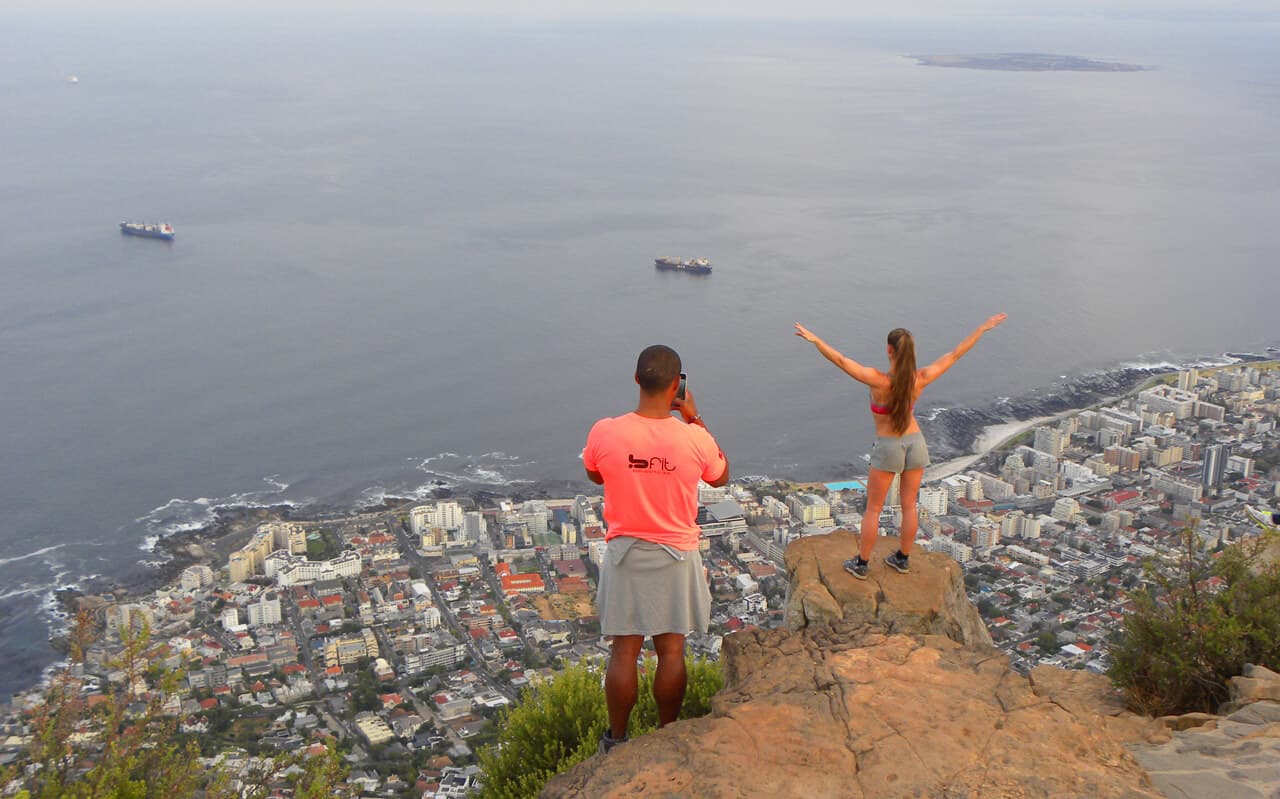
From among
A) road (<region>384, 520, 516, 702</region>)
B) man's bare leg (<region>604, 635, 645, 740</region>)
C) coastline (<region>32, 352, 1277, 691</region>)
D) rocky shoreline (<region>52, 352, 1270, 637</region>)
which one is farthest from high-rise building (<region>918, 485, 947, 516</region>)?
man's bare leg (<region>604, 635, 645, 740</region>)

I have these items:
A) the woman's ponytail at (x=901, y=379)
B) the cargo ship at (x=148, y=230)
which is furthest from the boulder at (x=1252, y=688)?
the cargo ship at (x=148, y=230)

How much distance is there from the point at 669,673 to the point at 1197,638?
2.33 metres

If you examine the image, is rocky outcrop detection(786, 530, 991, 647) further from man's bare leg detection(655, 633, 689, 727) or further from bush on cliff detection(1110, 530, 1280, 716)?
man's bare leg detection(655, 633, 689, 727)

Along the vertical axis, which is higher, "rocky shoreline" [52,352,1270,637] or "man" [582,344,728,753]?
"man" [582,344,728,753]

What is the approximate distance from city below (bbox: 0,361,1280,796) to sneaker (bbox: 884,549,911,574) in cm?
683

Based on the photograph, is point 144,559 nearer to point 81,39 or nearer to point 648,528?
point 648,528

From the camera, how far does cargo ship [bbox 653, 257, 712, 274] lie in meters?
39.7

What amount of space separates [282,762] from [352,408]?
911 inches

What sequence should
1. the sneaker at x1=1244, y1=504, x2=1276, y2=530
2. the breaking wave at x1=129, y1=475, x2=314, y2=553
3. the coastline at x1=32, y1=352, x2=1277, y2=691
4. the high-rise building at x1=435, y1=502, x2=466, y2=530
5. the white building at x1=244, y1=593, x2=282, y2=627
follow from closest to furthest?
the sneaker at x1=1244, y1=504, x2=1276, y2=530
the white building at x1=244, y1=593, x2=282, y2=627
the coastline at x1=32, y1=352, x2=1277, y2=691
the high-rise building at x1=435, y1=502, x2=466, y2=530
the breaking wave at x1=129, y1=475, x2=314, y2=553

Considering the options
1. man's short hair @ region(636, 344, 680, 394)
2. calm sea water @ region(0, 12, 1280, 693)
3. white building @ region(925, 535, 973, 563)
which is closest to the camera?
man's short hair @ region(636, 344, 680, 394)

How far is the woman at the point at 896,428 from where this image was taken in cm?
508

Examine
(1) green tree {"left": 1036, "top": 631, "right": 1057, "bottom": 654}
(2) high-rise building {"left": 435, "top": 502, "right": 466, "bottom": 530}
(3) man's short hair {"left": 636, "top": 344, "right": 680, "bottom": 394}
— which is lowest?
(2) high-rise building {"left": 435, "top": 502, "right": 466, "bottom": 530}

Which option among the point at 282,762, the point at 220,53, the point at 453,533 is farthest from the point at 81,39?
the point at 282,762

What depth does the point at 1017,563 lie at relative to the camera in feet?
62.5
